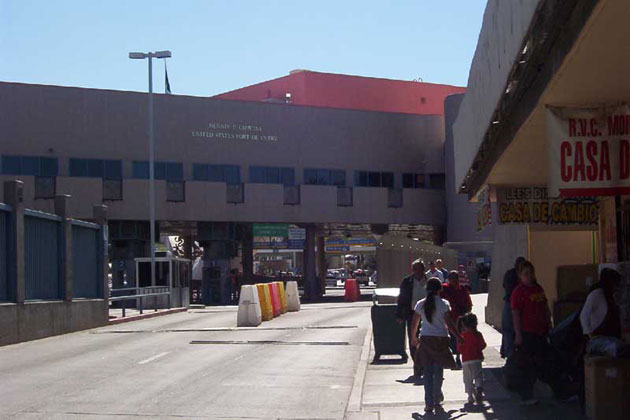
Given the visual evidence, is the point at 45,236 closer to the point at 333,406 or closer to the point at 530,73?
the point at 333,406

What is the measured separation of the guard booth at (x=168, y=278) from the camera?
39.4m

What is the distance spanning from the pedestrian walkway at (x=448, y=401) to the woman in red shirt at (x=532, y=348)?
289 mm

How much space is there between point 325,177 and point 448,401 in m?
44.3

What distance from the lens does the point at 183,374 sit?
14703 mm

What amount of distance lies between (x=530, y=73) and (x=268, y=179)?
147ft

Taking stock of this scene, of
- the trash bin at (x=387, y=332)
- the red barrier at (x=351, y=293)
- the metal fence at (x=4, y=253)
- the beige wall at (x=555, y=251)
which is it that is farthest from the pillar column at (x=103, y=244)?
the red barrier at (x=351, y=293)

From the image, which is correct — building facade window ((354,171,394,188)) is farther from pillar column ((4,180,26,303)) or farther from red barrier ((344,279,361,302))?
pillar column ((4,180,26,303))

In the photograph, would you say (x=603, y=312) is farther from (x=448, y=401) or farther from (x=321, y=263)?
(x=321, y=263)

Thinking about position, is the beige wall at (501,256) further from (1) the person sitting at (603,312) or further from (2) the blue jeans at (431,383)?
(1) the person sitting at (603,312)

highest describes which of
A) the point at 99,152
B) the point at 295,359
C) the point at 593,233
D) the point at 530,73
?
the point at 99,152

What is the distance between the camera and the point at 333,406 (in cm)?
1144

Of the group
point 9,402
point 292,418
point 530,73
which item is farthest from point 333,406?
point 530,73

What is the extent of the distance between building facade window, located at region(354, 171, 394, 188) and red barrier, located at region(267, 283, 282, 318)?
83.2 feet

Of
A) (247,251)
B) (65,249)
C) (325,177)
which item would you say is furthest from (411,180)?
(65,249)
